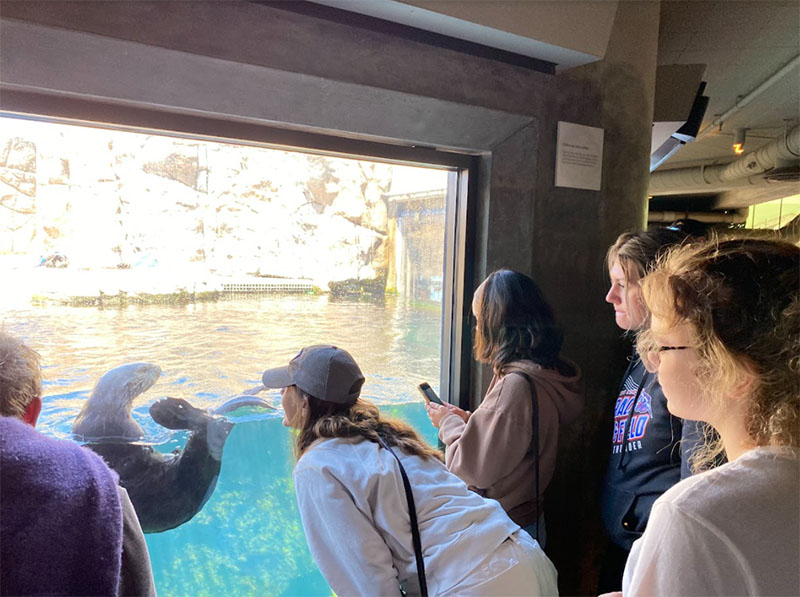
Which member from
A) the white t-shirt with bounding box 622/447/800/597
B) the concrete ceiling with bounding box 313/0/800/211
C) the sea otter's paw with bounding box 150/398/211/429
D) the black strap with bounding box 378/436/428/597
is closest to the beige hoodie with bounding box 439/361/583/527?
the black strap with bounding box 378/436/428/597

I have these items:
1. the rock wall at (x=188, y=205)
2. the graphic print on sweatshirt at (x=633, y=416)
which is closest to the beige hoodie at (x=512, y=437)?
the graphic print on sweatshirt at (x=633, y=416)

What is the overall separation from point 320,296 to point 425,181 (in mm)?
658

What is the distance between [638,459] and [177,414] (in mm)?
1480

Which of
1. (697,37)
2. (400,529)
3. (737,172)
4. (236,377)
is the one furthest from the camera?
(737,172)

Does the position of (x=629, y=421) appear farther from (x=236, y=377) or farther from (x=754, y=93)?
(x=754, y=93)

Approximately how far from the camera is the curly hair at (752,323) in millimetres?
748

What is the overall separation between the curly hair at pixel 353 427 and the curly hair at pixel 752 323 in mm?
909

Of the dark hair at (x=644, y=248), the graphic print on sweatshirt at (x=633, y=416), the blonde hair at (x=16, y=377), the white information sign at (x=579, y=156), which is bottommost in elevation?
the graphic print on sweatshirt at (x=633, y=416)

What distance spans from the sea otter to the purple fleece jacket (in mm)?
889

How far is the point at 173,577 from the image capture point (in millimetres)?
1850

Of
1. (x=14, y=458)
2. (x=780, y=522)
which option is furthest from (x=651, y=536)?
(x=14, y=458)

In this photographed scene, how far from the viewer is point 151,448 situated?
1.71 meters

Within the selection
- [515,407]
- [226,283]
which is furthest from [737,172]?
[226,283]

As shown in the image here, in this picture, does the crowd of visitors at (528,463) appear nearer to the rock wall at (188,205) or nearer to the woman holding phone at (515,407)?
the woman holding phone at (515,407)
